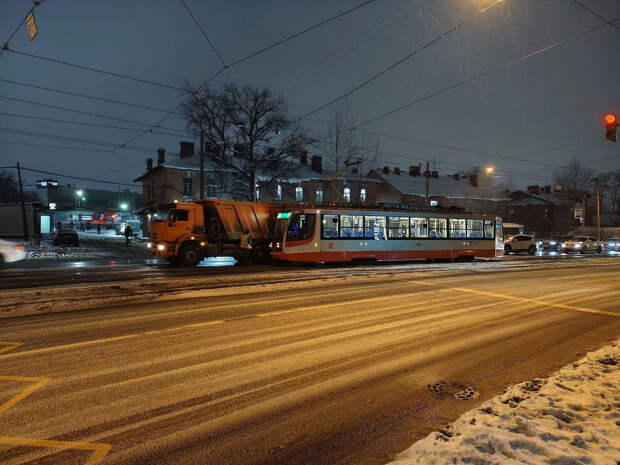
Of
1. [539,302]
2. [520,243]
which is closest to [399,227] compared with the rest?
[539,302]

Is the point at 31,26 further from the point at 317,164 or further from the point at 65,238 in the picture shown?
the point at 317,164

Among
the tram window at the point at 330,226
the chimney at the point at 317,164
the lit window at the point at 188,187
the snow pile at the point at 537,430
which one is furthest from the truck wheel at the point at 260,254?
the chimney at the point at 317,164

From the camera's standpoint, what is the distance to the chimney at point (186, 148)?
46.3 m

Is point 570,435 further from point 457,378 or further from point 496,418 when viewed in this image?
point 457,378

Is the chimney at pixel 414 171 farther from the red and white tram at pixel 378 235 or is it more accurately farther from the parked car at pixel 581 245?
the red and white tram at pixel 378 235

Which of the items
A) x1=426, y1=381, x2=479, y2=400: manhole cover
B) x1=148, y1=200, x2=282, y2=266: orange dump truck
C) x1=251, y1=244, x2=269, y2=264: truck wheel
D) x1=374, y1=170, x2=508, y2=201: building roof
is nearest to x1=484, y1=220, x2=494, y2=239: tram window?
x1=148, y1=200, x2=282, y2=266: orange dump truck

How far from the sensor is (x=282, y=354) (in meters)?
5.45

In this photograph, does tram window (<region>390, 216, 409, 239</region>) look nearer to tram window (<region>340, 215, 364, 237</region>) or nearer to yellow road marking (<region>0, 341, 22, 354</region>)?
tram window (<region>340, 215, 364, 237</region>)

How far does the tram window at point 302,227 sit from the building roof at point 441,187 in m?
42.2

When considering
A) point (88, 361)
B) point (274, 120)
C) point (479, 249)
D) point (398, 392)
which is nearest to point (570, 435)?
point (398, 392)

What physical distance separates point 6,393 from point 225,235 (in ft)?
51.4

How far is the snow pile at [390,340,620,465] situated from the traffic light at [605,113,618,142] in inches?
466

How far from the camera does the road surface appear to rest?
324 cm

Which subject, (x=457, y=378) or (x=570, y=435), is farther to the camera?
(x=457, y=378)
